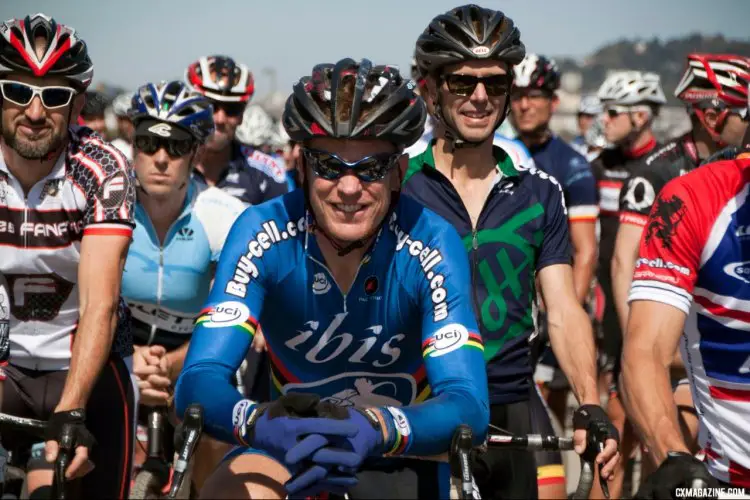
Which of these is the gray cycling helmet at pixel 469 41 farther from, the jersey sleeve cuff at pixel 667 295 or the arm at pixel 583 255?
the arm at pixel 583 255

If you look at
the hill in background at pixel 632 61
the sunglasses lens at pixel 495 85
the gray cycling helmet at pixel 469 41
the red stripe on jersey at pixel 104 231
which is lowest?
the hill in background at pixel 632 61

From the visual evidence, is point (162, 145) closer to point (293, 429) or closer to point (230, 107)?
point (230, 107)

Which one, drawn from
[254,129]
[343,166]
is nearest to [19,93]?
[343,166]

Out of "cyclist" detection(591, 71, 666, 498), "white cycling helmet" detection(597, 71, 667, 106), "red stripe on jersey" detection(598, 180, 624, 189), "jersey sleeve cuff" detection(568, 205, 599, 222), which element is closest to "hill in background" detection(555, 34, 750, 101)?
"white cycling helmet" detection(597, 71, 667, 106)

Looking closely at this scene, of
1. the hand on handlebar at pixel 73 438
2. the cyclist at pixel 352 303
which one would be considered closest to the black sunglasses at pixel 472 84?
the cyclist at pixel 352 303

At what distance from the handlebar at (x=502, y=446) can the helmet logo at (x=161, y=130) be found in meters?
3.82

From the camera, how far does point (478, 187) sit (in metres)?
5.82

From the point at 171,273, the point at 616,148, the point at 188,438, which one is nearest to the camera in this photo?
the point at 188,438

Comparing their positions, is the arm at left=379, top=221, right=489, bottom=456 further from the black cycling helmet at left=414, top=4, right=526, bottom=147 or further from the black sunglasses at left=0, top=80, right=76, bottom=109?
the black sunglasses at left=0, top=80, right=76, bottom=109

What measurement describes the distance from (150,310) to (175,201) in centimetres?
71

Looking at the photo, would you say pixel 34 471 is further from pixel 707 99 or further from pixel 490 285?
pixel 707 99

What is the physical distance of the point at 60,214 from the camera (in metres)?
5.38

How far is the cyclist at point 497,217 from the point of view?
5.49 meters

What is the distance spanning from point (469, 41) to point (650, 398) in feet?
7.85
